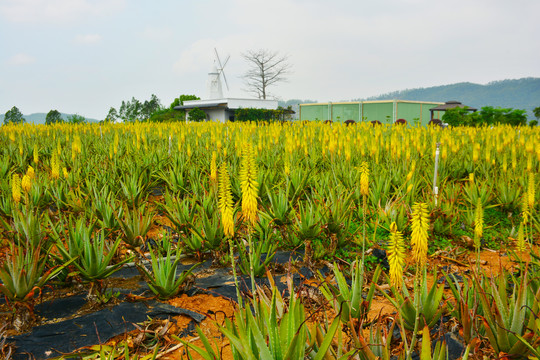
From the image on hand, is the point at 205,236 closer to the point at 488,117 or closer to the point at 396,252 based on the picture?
the point at 396,252

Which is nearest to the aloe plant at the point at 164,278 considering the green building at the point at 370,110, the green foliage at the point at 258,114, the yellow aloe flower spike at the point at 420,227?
the yellow aloe flower spike at the point at 420,227

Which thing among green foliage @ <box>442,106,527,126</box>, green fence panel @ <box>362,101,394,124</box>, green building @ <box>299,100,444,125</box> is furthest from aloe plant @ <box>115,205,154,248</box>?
green fence panel @ <box>362,101,394,124</box>

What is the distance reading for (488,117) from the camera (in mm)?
18906

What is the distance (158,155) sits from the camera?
691 cm

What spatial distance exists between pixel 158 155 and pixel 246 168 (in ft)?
19.1

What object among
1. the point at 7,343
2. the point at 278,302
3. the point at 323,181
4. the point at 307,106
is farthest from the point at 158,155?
the point at 307,106

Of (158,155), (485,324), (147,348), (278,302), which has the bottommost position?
(147,348)

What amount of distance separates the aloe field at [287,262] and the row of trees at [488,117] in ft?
43.9

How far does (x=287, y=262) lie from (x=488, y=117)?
19.1m

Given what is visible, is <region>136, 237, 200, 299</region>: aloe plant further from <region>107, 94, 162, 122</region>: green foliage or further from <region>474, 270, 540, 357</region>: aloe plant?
<region>107, 94, 162, 122</region>: green foliage

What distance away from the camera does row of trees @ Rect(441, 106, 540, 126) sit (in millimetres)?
17906

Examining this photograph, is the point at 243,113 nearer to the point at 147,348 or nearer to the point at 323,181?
the point at 323,181

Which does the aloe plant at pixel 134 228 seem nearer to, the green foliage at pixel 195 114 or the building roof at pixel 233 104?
the green foliage at pixel 195 114

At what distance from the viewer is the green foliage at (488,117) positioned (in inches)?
705
